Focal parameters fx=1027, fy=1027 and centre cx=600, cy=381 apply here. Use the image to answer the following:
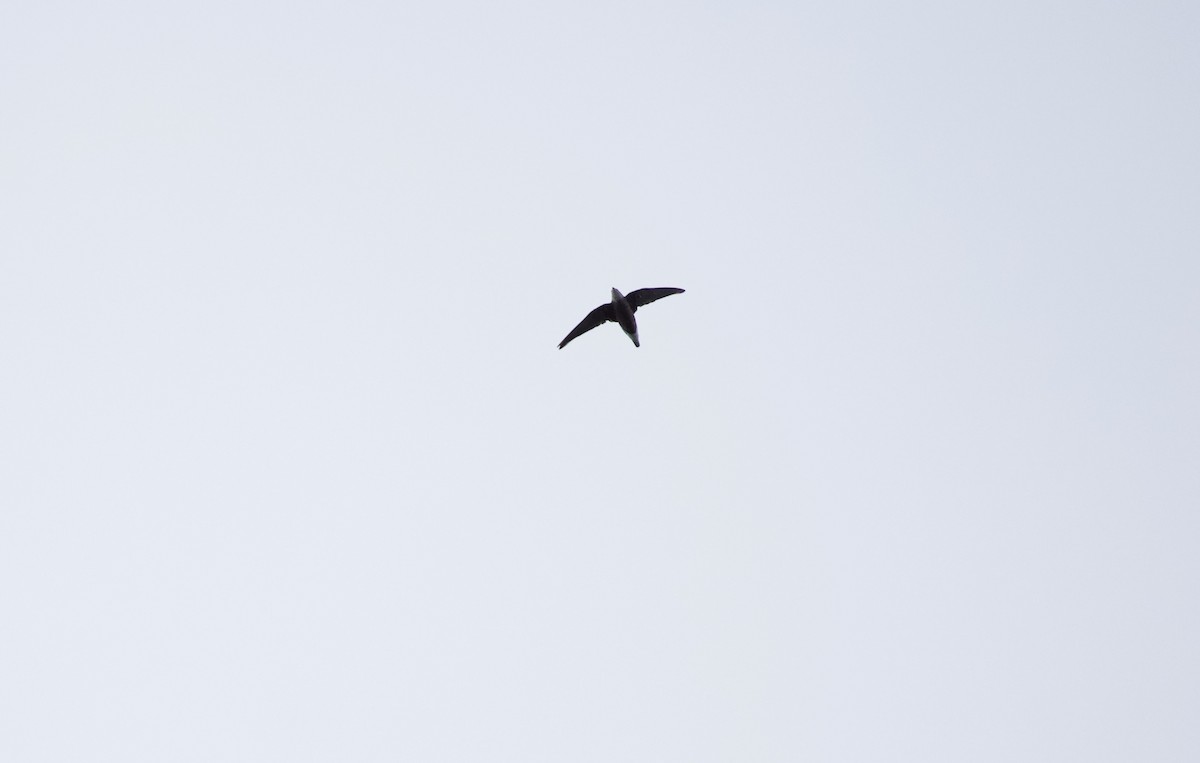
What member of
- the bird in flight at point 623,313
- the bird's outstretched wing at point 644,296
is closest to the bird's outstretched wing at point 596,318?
the bird in flight at point 623,313

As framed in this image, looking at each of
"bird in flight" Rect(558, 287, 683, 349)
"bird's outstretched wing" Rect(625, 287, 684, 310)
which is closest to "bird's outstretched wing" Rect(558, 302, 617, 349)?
"bird in flight" Rect(558, 287, 683, 349)

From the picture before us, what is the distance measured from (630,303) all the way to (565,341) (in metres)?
2.99

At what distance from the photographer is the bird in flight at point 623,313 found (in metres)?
38.5

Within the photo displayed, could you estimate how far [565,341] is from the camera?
3819 cm

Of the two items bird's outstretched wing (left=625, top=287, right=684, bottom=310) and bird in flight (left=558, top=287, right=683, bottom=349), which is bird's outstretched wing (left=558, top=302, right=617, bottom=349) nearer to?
bird in flight (left=558, top=287, right=683, bottom=349)

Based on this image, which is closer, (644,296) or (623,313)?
(623,313)

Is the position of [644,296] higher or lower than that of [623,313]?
higher

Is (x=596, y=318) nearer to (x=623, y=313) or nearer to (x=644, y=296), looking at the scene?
(x=623, y=313)

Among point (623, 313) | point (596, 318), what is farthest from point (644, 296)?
point (596, 318)

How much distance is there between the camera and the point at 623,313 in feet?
127

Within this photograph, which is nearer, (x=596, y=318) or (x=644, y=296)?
(x=596, y=318)

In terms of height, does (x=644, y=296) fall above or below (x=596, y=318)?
above

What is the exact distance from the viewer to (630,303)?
128 feet

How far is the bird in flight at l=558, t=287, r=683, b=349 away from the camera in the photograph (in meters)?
38.5
